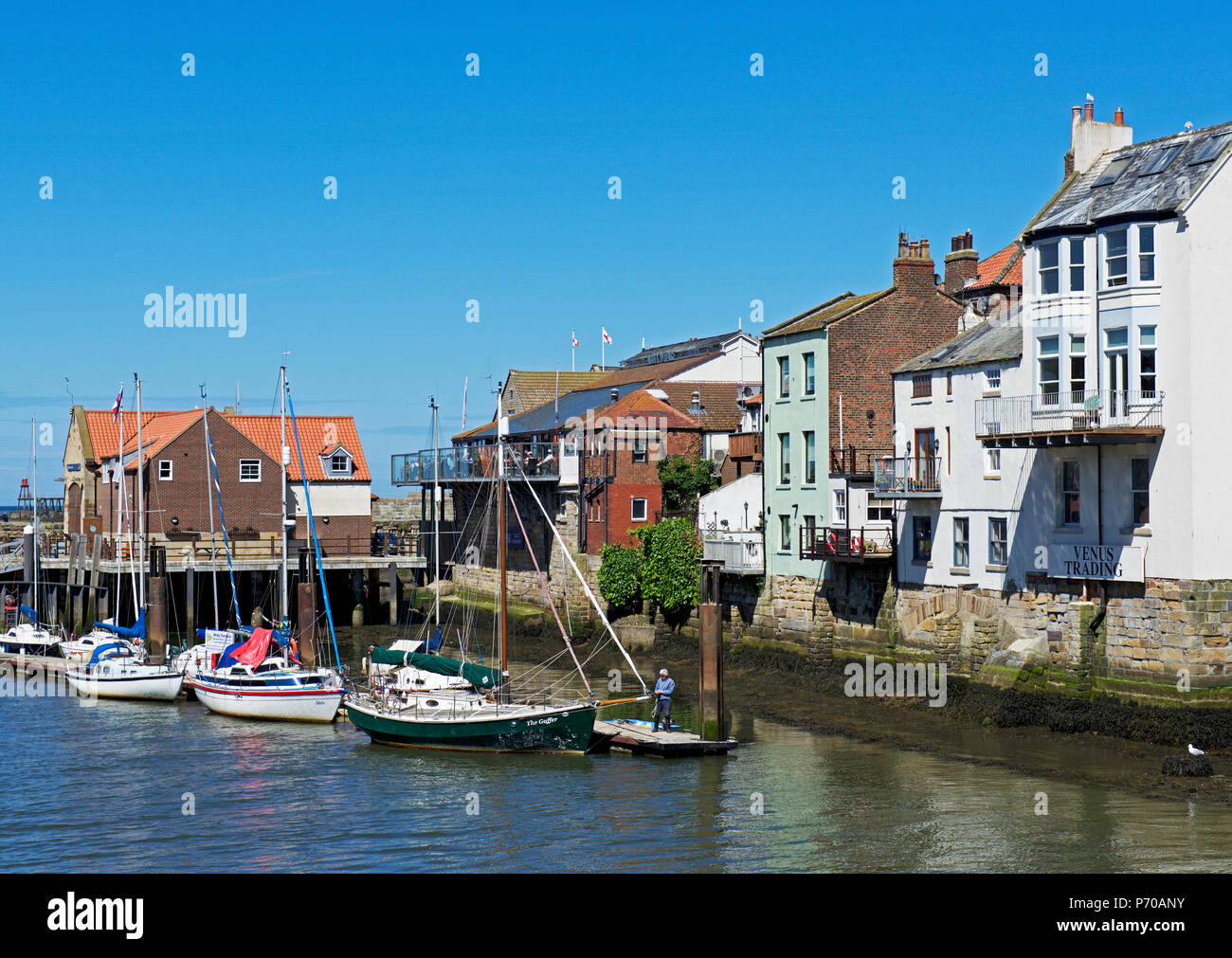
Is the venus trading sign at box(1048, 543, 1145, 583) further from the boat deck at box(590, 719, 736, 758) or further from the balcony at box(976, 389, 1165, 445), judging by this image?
the boat deck at box(590, 719, 736, 758)

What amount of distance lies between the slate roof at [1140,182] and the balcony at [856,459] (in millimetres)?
12126

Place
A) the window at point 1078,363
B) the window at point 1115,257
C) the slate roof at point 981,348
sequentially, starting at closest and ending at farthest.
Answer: the window at point 1115,257 < the window at point 1078,363 < the slate roof at point 981,348

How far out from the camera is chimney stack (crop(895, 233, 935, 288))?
51188 millimetres

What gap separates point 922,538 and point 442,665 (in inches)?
628

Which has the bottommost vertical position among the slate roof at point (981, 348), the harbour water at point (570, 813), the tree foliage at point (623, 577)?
the harbour water at point (570, 813)

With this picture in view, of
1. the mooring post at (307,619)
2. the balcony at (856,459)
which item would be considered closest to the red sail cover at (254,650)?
the mooring post at (307,619)

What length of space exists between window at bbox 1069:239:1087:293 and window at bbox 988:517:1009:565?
7.26 metres

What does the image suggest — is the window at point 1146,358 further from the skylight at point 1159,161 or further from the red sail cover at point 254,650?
the red sail cover at point 254,650

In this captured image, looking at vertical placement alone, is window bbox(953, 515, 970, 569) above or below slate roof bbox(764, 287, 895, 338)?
below

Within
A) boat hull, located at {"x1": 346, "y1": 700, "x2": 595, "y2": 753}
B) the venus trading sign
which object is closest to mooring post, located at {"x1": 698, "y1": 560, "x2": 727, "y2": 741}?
boat hull, located at {"x1": 346, "y1": 700, "x2": 595, "y2": 753}

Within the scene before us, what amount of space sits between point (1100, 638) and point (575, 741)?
1420 centimetres

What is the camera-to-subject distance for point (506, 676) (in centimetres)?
3738

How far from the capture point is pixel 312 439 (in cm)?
7681

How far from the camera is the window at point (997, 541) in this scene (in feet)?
129
